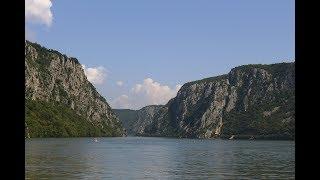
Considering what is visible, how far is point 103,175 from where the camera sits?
60.2 metres
